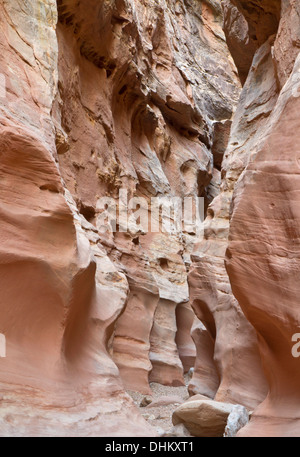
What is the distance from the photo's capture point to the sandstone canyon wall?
5578 mm

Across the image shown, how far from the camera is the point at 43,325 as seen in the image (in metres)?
5.91

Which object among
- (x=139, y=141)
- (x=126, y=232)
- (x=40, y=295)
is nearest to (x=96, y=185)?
(x=126, y=232)

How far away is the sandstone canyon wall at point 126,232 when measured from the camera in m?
5.58

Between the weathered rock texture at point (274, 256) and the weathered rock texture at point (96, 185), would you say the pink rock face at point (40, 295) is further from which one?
the weathered rock texture at point (274, 256)

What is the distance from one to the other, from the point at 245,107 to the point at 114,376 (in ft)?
25.8

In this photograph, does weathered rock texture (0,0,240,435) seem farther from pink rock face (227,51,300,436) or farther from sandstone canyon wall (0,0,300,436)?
pink rock face (227,51,300,436)

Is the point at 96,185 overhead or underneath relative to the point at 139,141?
underneath

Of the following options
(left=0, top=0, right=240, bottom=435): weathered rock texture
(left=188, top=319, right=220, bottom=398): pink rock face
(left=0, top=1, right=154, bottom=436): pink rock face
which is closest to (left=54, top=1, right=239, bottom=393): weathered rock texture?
(left=0, top=0, right=240, bottom=435): weathered rock texture

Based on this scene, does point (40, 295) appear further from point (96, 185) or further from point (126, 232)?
point (126, 232)

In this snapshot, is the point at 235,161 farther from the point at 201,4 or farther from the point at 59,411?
the point at 201,4

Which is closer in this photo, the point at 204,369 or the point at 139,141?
the point at 204,369

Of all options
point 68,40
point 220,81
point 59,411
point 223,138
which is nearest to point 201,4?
point 220,81

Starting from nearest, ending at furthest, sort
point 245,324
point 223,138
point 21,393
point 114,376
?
Result: 1. point 21,393
2. point 114,376
3. point 245,324
4. point 223,138

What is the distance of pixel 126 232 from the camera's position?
13203 mm
